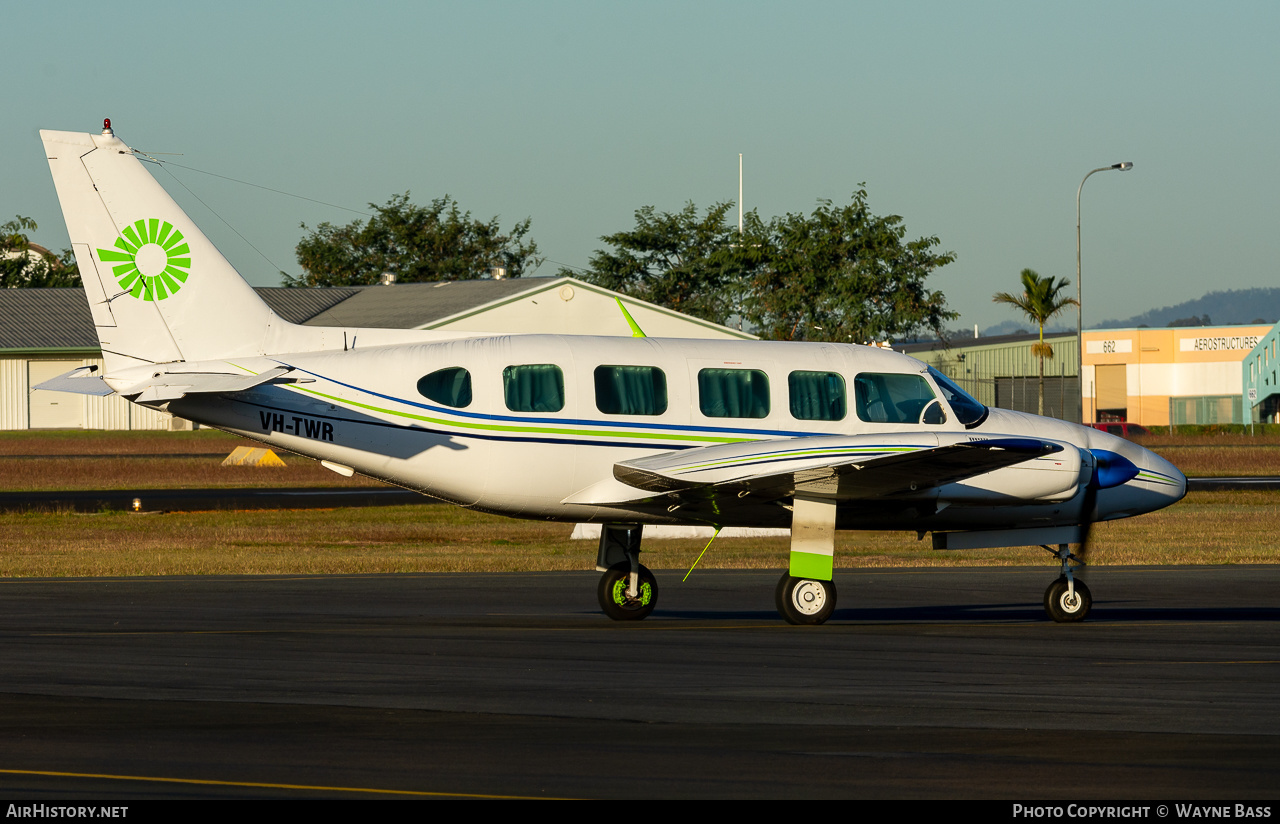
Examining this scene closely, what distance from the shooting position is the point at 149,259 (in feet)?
55.6

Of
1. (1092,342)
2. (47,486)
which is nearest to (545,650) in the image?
(47,486)

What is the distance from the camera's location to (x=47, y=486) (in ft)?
153

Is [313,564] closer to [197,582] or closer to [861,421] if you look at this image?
[197,582]

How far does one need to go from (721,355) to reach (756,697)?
6.25 metres

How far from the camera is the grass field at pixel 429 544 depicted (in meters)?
24.8

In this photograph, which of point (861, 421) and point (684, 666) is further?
point (861, 421)

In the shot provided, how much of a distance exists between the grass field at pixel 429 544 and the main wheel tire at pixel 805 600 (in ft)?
5.48

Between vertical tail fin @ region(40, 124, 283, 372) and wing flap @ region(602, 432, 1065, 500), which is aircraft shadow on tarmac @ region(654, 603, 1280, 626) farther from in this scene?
vertical tail fin @ region(40, 124, 283, 372)

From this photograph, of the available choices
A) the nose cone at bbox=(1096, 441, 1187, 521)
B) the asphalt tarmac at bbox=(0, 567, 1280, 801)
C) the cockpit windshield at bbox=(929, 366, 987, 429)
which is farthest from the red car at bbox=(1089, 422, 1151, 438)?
the cockpit windshield at bbox=(929, 366, 987, 429)

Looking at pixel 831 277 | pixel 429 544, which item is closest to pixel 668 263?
pixel 831 277

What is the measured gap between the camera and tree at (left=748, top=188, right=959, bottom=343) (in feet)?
224

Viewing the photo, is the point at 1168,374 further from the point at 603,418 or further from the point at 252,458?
the point at 603,418

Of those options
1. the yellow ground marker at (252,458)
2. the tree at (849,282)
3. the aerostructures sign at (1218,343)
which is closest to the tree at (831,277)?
the tree at (849,282)

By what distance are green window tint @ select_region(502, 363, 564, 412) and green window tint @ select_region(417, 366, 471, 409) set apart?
42cm
